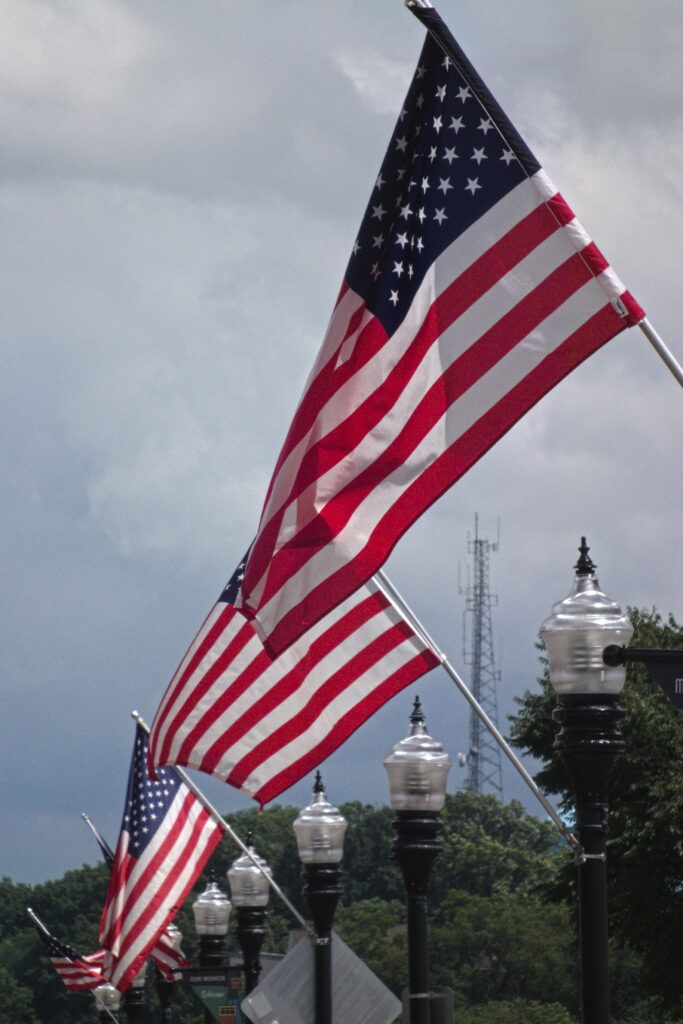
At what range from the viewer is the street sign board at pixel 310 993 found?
15.4 m

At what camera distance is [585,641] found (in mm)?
10531

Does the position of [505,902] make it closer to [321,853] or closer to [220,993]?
[220,993]

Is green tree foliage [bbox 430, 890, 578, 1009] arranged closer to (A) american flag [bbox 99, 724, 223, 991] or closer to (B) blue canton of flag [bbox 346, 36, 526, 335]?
(A) american flag [bbox 99, 724, 223, 991]

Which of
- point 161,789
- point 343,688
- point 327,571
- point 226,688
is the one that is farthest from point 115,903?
point 327,571

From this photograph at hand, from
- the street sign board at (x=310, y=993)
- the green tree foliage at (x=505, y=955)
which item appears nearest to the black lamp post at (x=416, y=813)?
the street sign board at (x=310, y=993)

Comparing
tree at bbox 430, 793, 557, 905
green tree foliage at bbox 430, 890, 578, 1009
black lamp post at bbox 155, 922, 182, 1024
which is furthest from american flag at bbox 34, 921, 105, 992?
tree at bbox 430, 793, 557, 905

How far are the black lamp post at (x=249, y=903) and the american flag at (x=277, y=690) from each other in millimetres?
5780

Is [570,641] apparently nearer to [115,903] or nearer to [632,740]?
[115,903]

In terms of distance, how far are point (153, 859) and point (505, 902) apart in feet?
297

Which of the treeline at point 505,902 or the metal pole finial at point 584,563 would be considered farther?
the treeline at point 505,902

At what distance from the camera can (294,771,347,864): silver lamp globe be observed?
18.9 m

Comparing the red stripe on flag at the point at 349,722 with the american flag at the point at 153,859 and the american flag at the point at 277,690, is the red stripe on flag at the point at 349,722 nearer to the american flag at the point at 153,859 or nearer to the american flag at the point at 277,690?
the american flag at the point at 277,690

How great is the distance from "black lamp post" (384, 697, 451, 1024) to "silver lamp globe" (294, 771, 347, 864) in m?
3.50

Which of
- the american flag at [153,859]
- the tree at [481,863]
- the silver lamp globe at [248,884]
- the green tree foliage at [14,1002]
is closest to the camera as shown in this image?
the silver lamp globe at [248,884]
